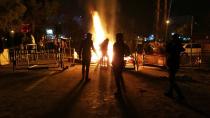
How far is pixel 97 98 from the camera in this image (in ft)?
38.8

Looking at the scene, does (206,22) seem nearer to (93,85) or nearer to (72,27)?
(72,27)

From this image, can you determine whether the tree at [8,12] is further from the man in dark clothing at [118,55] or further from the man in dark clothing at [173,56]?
the man in dark clothing at [173,56]

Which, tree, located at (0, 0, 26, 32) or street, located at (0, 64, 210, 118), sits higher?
tree, located at (0, 0, 26, 32)

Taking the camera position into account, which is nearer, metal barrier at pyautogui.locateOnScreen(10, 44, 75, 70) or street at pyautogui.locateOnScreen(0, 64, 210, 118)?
street at pyautogui.locateOnScreen(0, 64, 210, 118)

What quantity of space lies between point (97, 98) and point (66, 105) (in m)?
1.30

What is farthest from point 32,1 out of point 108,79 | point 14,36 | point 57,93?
point 57,93

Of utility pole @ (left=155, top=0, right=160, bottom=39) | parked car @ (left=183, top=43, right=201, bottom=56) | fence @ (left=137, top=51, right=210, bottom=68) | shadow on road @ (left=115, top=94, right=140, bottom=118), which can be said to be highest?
utility pole @ (left=155, top=0, right=160, bottom=39)

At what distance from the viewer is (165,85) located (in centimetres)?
1451

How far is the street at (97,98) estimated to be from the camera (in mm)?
9758

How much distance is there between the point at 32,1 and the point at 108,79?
32.7 m

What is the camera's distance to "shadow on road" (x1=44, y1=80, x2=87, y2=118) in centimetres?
966

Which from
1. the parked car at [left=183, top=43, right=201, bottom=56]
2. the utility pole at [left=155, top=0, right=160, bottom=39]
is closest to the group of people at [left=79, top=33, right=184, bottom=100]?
the parked car at [left=183, top=43, right=201, bottom=56]

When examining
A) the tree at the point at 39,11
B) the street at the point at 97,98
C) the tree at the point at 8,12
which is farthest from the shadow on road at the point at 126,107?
the tree at the point at 39,11

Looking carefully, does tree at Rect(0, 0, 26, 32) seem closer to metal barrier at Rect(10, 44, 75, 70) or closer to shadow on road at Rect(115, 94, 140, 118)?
metal barrier at Rect(10, 44, 75, 70)
